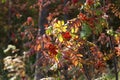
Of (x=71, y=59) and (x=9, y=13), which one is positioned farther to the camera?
(x=9, y=13)

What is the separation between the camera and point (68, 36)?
13.3 ft

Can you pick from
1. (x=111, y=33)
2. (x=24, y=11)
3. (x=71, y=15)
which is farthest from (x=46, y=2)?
(x=24, y=11)

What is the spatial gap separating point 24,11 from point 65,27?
7.77m

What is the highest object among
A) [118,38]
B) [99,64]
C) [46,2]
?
[46,2]

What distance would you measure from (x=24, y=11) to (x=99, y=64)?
7075mm

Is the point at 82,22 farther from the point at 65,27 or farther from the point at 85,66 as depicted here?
the point at 85,66

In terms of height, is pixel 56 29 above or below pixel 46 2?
below

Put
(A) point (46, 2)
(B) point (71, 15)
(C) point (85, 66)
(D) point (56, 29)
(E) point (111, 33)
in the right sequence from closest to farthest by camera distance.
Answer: (D) point (56, 29), (E) point (111, 33), (C) point (85, 66), (A) point (46, 2), (B) point (71, 15)

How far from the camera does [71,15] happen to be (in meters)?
8.91

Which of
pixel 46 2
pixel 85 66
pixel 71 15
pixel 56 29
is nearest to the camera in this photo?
pixel 56 29

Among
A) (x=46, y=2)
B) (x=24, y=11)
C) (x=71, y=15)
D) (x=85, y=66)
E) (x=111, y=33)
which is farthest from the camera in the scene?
(x=24, y=11)

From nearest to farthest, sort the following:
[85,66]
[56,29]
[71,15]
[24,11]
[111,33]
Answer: [56,29], [111,33], [85,66], [71,15], [24,11]

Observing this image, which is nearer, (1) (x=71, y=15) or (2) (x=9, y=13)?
(1) (x=71, y=15)

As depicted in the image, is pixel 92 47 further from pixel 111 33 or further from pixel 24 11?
pixel 24 11
